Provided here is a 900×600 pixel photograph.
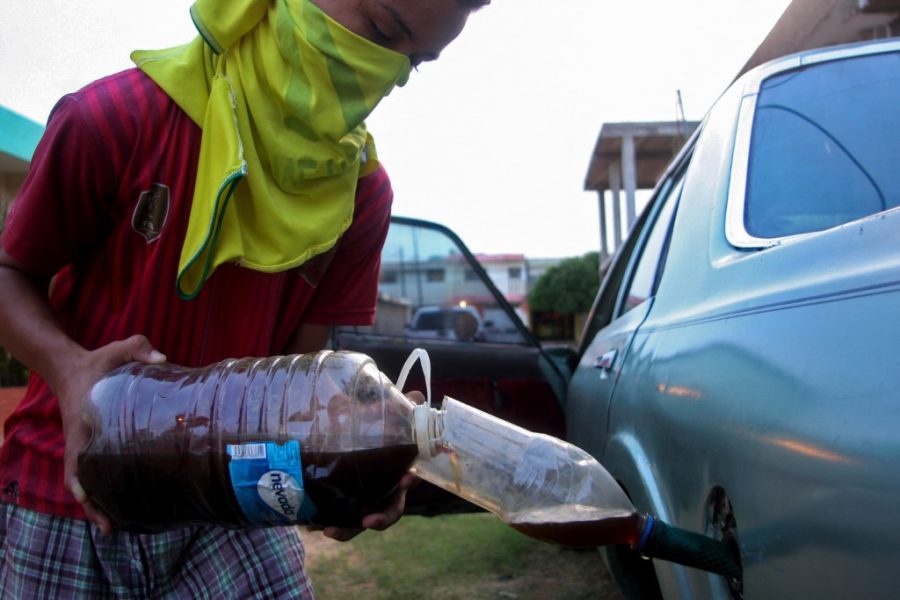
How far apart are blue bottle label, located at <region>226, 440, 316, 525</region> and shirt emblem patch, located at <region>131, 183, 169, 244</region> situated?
498mm

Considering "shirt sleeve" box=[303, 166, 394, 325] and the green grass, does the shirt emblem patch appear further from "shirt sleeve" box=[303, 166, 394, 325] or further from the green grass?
the green grass

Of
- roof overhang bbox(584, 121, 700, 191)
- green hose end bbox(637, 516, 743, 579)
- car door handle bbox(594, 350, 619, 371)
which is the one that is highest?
roof overhang bbox(584, 121, 700, 191)

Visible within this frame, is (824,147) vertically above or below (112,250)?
above

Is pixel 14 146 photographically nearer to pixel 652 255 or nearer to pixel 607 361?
pixel 652 255

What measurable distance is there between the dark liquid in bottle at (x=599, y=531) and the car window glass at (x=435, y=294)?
3087mm

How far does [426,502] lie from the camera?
380 centimetres

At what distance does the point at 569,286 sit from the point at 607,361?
36.5m

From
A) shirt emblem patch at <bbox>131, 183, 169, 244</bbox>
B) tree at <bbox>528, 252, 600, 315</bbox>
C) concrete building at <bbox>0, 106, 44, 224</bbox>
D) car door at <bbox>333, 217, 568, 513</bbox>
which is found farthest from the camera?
tree at <bbox>528, 252, 600, 315</bbox>

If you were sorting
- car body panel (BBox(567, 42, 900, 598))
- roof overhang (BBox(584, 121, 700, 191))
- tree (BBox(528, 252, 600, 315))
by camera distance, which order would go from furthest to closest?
tree (BBox(528, 252, 600, 315)) → roof overhang (BBox(584, 121, 700, 191)) → car body panel (BBox(567, 42, 900, 598))

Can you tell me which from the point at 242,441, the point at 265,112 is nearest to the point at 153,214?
the point at 265,112

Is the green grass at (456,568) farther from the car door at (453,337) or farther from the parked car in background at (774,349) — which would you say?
the parked car in background at (774,349)

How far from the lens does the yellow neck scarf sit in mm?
1502

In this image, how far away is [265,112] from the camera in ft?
5.17

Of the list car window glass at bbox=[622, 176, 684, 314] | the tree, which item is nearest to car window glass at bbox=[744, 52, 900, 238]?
car window glass at bbox=[622, 176, 684, 314]
